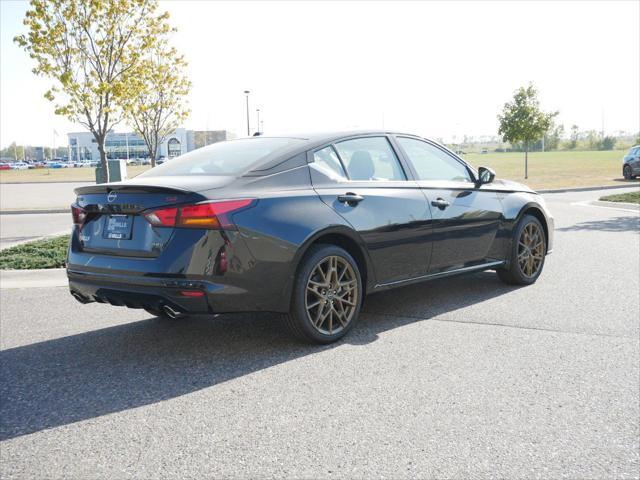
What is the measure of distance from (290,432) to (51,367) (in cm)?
206

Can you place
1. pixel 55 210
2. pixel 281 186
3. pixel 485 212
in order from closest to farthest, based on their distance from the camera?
pixel 281 186, pixel 485 212, pixel 55 210

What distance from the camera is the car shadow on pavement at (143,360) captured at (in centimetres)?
394

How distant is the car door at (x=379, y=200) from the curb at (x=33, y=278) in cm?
403

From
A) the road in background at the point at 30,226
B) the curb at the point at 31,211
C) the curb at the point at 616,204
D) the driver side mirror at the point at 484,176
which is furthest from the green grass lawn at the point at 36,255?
the curb at the point at 616,204

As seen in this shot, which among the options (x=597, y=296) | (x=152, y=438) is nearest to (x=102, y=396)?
(x=152, y=438)

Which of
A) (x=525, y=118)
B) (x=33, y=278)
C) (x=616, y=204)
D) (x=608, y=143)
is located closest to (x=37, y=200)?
(x=33, y=278)

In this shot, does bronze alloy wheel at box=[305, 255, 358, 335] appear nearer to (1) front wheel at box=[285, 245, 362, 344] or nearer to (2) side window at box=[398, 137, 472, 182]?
(1) front wheel at box=[285, 245, 362, 344]

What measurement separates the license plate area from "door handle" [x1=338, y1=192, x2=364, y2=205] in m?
1.56

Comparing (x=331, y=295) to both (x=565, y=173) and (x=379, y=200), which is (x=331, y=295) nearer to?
(x=379, y=200)

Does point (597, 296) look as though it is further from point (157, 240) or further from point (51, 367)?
point (51, 367)

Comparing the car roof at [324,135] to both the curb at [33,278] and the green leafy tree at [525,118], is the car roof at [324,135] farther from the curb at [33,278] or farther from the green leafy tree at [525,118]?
the green leafy tree at [525,118]

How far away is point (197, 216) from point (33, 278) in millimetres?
4554

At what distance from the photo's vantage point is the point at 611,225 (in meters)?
13.2

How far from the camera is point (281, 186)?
16.2 feet
